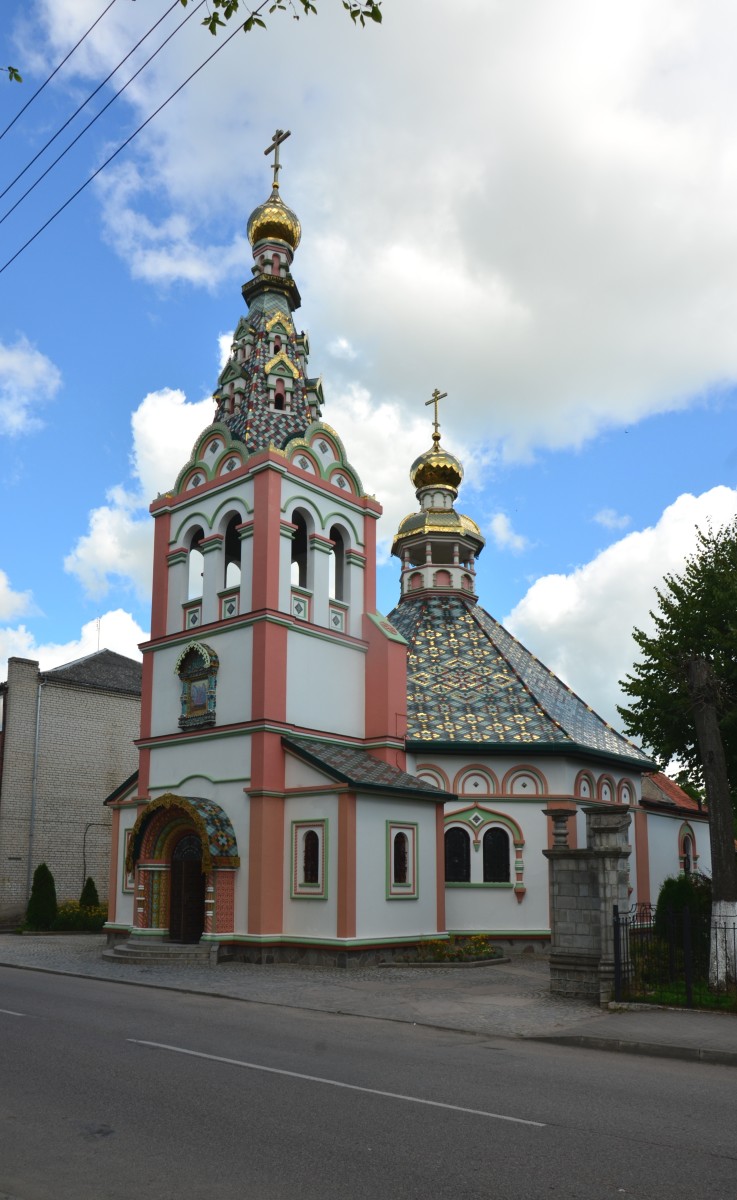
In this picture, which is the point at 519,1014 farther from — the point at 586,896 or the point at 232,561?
the point at 232,561

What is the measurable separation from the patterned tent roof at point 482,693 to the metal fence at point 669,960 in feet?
28.9

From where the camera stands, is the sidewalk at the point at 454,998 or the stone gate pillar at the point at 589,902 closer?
the sidewalk at the point at 454,998

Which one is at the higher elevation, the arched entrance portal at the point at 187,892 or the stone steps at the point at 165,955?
the arched entrance portal at the point at 187,892

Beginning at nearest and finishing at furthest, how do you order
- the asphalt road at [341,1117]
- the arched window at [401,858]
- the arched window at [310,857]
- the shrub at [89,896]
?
the asphalt road at [341,1117]
the arched window at [310,857]
the arched window at [401,858]
the shrub at [89,896]

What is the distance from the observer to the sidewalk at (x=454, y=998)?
1151 cm

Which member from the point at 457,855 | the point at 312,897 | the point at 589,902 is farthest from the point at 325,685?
the point at 589,902

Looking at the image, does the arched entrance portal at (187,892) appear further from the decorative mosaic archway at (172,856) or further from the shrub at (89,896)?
the shrub at (89,896)

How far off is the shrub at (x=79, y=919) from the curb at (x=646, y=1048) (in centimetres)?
2173

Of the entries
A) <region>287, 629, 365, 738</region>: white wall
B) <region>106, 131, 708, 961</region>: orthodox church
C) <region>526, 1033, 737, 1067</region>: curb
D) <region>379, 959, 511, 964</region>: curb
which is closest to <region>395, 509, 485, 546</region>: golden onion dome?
<region>106, 131, 708, 961</region>: orthodox church

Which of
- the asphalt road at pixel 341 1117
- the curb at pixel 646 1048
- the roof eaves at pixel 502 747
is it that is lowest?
the curb at pixel 646 1048

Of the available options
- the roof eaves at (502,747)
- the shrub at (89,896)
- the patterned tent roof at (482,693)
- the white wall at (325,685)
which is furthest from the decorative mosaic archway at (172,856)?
the shrub at (89,896)

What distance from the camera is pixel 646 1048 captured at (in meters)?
11.1

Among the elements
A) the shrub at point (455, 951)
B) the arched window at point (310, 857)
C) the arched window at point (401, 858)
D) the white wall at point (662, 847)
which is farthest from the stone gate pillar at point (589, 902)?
the white wall at point (662, 847)

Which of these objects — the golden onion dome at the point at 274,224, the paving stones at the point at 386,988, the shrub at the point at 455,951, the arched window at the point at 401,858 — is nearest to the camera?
the paving stones at the point at 386,988
